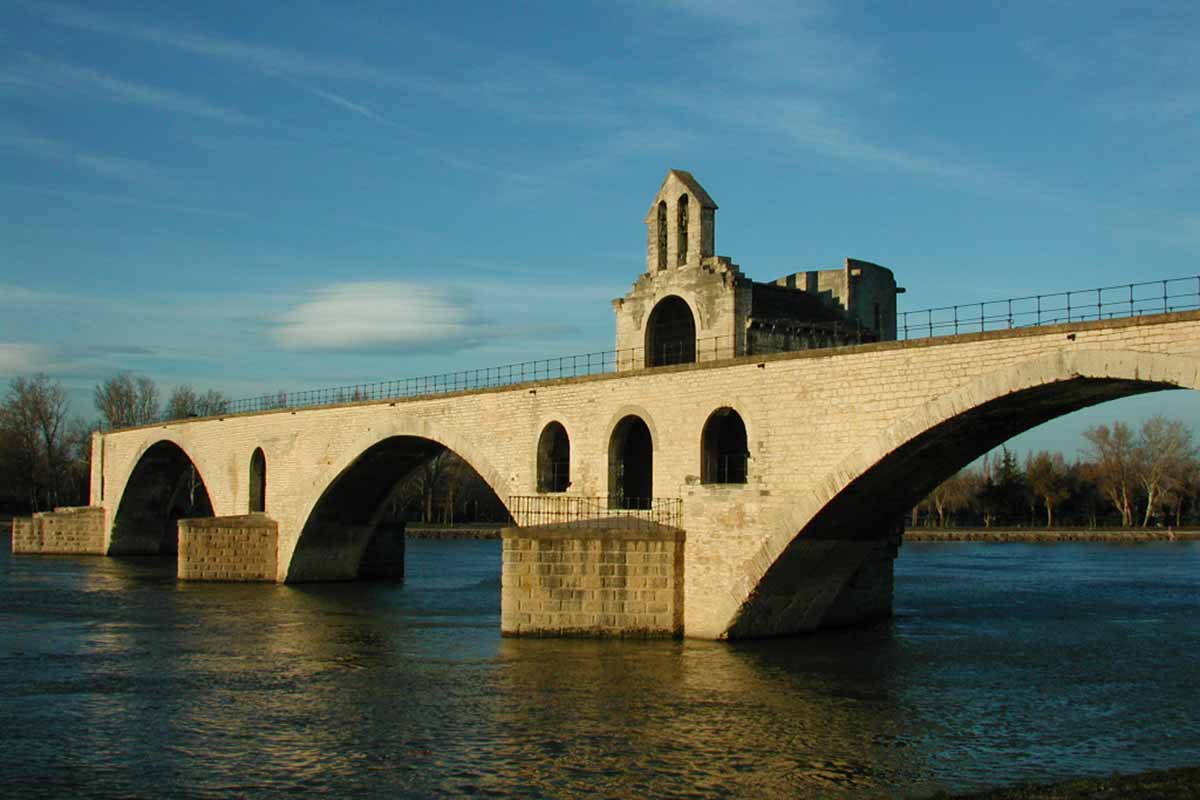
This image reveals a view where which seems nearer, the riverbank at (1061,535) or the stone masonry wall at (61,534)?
the stone masonry wall at (61,534)

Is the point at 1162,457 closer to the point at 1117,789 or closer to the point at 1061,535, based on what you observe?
the point at 1061,535

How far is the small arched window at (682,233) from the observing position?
114ft

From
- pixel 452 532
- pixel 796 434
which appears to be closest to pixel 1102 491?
pixel 452 532

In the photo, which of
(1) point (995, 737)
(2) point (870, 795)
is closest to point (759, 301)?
(1) point (995, 737)

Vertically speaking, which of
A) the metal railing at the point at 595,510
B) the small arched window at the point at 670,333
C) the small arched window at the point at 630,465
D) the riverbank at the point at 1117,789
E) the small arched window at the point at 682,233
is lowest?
the riverbank at the point at 1117,789

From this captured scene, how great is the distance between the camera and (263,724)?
20.0m

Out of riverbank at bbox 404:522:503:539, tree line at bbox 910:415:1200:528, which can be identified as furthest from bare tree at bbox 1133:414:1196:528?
riverbank at bbox 404:522:503:539

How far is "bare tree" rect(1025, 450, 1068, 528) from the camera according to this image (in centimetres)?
9550

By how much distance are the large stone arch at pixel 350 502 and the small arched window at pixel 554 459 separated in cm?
717

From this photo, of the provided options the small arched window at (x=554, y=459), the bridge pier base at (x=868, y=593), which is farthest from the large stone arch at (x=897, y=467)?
the small arched window at (x=554, y=459)

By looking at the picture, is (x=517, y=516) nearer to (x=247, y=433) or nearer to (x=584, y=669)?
(x=584, y=669)

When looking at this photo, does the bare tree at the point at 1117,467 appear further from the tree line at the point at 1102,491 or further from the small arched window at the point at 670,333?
the small arched window at the point at 670,333

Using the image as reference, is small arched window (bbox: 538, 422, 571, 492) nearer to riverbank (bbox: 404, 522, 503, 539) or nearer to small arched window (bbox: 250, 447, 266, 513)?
small arched window (bbox: 250, 447, 266, 513)

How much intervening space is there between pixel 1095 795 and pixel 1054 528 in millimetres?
84452
